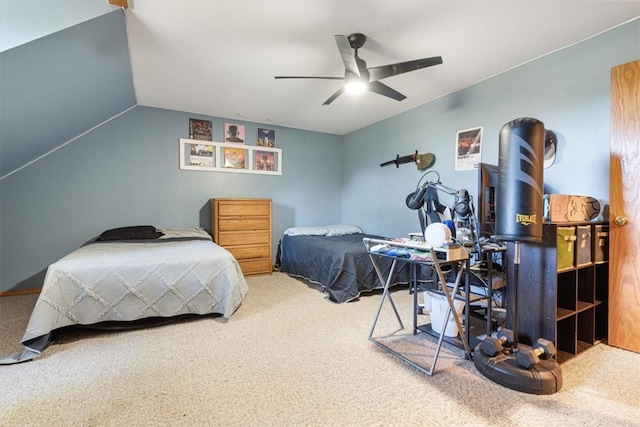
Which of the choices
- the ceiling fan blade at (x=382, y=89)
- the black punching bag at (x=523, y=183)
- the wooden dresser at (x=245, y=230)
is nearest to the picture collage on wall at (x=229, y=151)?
the wooden dresser at (x=245, y=230)

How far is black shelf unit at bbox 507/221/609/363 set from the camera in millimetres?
1806

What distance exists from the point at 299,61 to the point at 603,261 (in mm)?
2998

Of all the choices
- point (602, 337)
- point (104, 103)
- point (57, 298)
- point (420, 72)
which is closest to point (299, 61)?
point (420, 72)

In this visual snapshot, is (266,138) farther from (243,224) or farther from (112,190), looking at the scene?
(112,190)

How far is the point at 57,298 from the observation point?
210 centimetres

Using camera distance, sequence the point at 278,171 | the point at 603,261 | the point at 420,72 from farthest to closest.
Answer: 1. the point at 278,171
2. the point at 420,72
3. the point at 603,261

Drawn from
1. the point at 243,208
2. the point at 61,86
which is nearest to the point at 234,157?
the point at 243,208

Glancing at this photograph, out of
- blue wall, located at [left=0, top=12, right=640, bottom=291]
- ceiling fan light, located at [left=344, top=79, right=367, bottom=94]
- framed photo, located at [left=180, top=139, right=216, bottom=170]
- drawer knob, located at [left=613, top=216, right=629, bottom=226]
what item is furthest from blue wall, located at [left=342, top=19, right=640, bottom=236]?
framed photo, located at [left=180, top=139, right=216, bottom=170]

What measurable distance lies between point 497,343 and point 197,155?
421 centimetres

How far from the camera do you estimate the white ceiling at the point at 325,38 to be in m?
2.03

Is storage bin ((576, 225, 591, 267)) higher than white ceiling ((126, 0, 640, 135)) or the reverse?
the reverse

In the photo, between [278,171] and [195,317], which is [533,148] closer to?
[195,317]

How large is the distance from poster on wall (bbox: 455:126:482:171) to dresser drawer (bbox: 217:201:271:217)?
8.56 feet

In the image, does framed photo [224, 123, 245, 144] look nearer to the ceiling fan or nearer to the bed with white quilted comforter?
the bed with white quilted comforter
